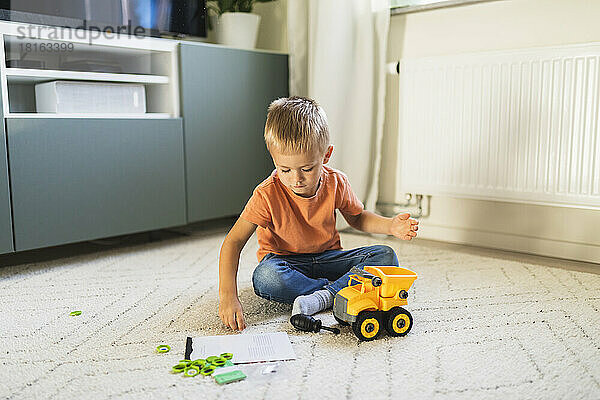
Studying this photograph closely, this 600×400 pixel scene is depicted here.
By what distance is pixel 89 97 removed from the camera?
1949mm

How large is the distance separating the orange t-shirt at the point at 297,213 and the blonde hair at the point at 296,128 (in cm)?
14

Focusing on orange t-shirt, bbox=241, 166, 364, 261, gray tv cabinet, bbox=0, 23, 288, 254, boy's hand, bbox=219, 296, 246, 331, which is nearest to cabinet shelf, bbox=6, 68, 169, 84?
gray tv cabinet, bbox=0, 23, 288, 254

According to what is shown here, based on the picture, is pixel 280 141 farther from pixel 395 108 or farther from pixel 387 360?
pixel 395 108

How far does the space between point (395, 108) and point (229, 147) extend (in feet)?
2.27

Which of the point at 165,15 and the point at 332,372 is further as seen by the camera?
the point at 165,15

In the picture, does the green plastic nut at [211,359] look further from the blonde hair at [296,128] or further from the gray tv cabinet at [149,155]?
the gray tv cabinet at [149,155]

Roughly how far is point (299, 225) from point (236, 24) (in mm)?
1291

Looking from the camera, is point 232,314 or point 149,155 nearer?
point 232,314

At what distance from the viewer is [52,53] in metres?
2.03

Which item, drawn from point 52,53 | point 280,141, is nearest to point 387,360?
point 280,141

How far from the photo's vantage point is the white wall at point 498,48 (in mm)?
1904

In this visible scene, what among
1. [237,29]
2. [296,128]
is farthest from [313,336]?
[237,29]

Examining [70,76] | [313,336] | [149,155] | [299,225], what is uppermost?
[70,76]

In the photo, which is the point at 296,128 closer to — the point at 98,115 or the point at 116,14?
the point at 98,115
